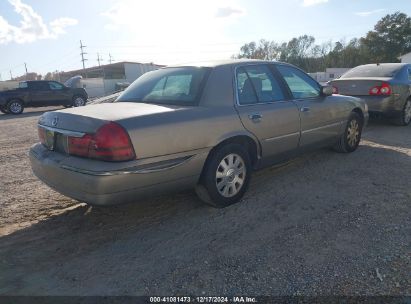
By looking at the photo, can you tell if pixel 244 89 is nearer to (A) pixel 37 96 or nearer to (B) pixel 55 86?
(A) pixel 37 96

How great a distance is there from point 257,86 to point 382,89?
15.5 feet

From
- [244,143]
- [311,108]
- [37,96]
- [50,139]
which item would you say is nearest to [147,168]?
[50,139]

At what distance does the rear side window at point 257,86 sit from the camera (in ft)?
12.8

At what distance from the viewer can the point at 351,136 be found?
569 cm

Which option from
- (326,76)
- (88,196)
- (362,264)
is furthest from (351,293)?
(326,76)

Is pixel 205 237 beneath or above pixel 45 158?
beneath

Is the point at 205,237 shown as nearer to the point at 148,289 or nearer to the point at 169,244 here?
the point at 169,244

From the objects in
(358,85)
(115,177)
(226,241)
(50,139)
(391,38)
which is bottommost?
(226,241)

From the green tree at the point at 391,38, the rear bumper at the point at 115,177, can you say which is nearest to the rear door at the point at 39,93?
the rear bumper at the point at 115,177

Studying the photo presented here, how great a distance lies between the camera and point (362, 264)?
106 inches

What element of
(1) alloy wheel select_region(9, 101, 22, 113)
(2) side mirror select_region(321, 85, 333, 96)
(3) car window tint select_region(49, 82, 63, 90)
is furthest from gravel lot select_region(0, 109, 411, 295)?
(3) car window tint select_region(49, 82, 63, 90)

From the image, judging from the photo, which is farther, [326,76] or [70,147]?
[326,76]

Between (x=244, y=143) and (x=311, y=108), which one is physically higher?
(x=311, y=108)

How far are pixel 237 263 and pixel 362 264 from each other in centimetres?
97
